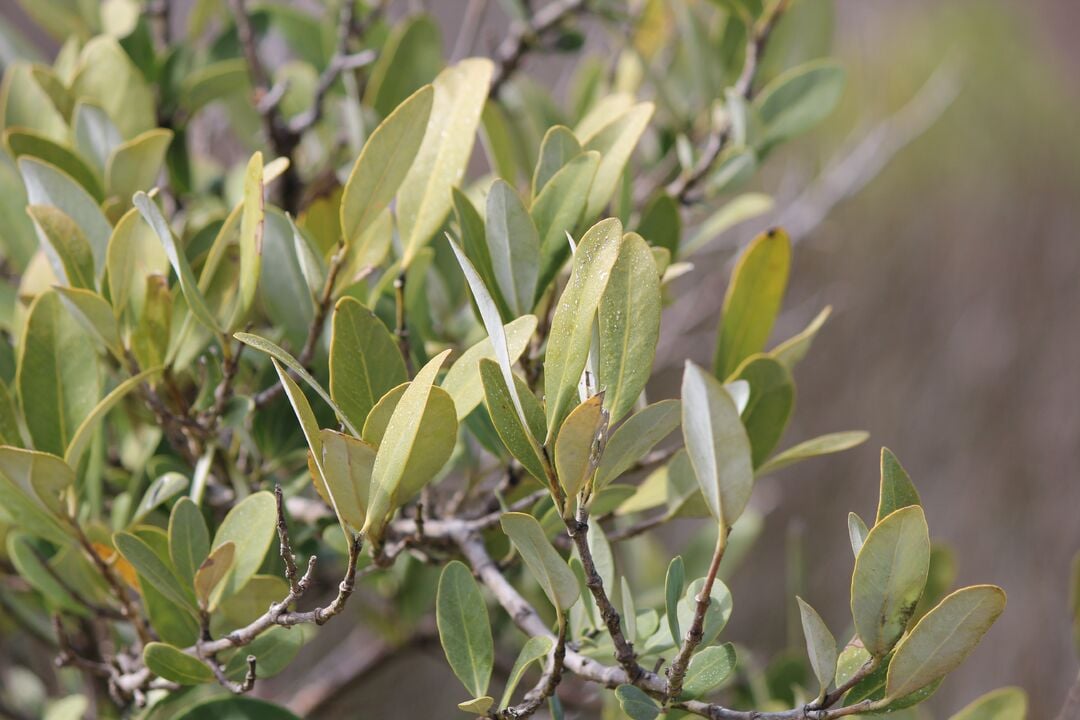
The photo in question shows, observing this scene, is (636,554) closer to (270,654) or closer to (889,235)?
(270,654)

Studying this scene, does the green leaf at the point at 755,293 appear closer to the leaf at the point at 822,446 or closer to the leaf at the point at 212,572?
the leaf at the point at 822,446

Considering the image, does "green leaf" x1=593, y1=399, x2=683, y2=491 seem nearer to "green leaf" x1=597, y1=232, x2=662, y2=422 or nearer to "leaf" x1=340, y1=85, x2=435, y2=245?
"green leaf" x1=597, y1=232, x2=662, y2=422

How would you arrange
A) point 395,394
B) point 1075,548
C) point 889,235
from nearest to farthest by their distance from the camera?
point 395,394
point 1075,548
point 889,235

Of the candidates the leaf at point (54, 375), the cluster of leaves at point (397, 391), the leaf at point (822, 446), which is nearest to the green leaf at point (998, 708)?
the cluster of leaves at point (397, 391)

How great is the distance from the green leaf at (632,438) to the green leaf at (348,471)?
8cm

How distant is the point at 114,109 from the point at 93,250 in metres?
0.17

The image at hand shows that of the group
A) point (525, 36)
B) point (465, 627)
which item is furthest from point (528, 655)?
point (525, 36)

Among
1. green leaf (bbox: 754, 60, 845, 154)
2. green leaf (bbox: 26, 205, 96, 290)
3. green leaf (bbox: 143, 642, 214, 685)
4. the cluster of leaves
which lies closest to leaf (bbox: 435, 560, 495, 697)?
the cluster of leaves

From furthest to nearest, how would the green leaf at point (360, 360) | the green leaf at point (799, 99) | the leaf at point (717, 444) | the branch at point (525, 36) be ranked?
1. the branch at point (525, 36)
2. the green leaf at point (799, 99)
3. the green leaf at point (360, 360)
4. the leaf at point (717, 444)

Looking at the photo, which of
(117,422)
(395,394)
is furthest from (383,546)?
(117,422)

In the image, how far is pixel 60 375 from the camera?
46 centimetres

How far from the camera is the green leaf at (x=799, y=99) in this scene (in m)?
0.64

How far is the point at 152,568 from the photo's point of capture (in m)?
0.41

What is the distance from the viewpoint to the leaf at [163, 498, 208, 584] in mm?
419
